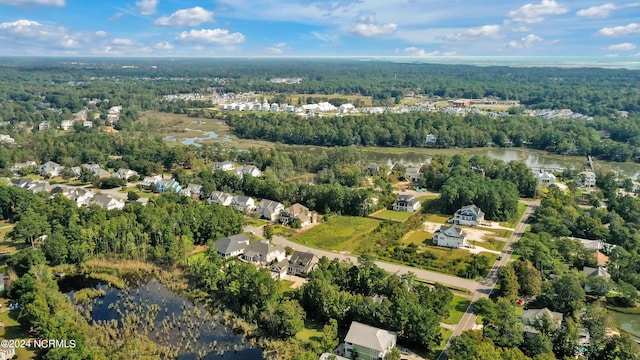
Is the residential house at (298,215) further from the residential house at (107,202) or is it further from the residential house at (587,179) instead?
the residential house at (587,179)

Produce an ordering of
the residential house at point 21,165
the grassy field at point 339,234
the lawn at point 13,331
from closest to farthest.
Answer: the lawn at point 13,331 < the grassy field at point 339,234 < the residential house at point 21,165

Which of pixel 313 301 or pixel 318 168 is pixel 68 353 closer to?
pixel 313 301

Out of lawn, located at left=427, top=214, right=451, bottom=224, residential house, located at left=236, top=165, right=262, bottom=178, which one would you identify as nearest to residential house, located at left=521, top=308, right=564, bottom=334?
lawn, located at left=427, top=214, right=451, bottom=224

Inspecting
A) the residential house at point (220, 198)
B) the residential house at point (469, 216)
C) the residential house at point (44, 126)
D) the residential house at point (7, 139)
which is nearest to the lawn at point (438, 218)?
the residential house at point (469, 216)

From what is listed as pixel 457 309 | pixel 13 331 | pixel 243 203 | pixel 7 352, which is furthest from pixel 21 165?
pixel 457 309

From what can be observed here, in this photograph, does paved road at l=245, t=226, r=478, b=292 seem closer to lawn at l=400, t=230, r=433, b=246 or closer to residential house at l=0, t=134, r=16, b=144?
lawn at l=400, t=230, r=433, b=246

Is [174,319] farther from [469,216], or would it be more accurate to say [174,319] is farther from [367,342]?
[469,216]

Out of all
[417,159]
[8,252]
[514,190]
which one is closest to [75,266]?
[8,252]
